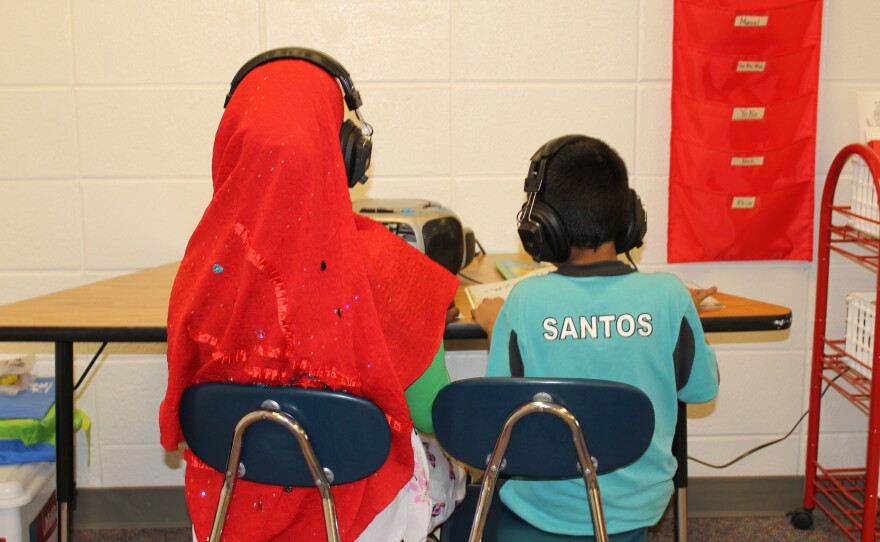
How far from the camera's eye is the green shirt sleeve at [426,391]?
1.33m

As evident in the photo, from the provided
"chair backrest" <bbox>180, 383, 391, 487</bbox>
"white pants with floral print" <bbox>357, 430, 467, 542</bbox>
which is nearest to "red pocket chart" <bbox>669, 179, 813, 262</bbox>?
"white pants with floral print" <bbox>357, 430, 467, 542</bbox>

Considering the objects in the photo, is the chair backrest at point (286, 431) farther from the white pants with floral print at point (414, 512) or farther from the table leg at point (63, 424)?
the table leg at point (63, 424)

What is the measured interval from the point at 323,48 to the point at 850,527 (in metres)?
1.93

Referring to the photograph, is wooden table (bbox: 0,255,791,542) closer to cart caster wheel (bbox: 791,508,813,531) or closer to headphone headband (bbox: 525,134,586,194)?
headphone headband (bbox: 525,134,586,194)

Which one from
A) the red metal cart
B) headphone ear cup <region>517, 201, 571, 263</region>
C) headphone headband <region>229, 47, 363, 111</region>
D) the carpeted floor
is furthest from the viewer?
the carpeted floor

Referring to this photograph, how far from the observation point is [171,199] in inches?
90.9

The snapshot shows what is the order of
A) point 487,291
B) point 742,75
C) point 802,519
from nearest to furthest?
point 487,291 → point 742,75 → point 802,519

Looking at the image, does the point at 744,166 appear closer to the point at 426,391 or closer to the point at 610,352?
the point at 610,352

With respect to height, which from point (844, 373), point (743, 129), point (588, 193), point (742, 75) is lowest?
point (844, 373)

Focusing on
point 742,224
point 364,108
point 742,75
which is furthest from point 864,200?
point 364,108

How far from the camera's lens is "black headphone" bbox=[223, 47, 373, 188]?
1259 mm

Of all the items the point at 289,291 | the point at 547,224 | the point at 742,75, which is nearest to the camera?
the point at 289,291

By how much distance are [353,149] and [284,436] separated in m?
0.45

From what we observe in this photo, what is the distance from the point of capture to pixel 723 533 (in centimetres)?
237
